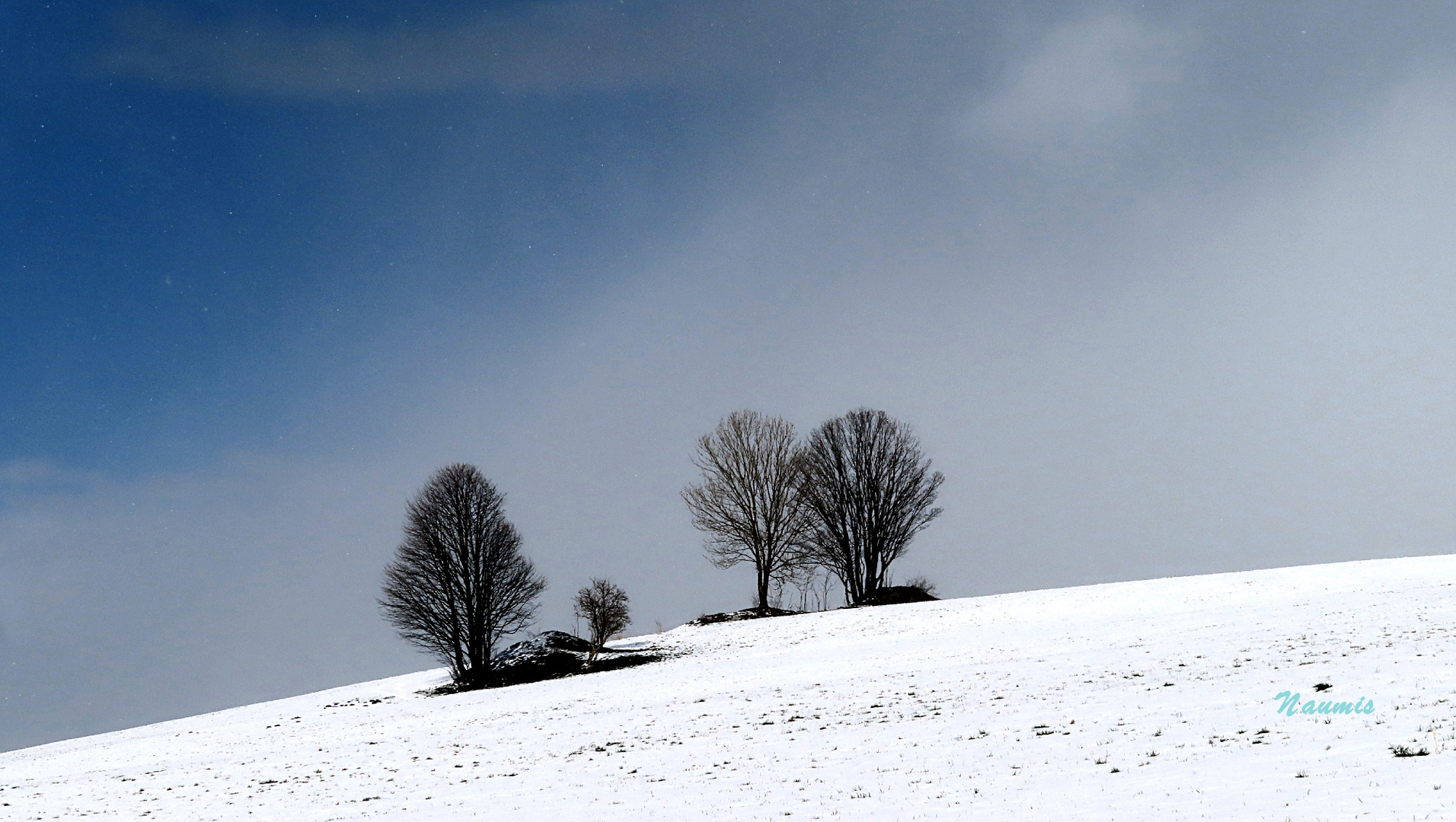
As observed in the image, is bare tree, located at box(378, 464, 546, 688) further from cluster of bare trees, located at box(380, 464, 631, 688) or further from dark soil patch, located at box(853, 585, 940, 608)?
dark soil patch, located at box(853, 585, 940, 608)

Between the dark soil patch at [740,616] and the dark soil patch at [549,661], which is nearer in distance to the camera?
the dark soil patch at [549,661]

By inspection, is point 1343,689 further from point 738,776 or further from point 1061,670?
point 738,776

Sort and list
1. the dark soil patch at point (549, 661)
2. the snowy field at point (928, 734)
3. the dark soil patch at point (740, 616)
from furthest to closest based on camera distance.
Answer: the dark soil patch at point (740, 616), the dark soil patch at point (549, 661), the snowy field at point (928, 734)

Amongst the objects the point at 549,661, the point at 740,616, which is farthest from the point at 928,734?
the point at 740,616

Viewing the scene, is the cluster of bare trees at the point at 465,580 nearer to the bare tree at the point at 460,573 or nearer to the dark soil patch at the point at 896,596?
the bare tree at the point at 460,573

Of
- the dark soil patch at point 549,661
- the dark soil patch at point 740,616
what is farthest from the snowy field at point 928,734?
the dark soil patch at point 740,616

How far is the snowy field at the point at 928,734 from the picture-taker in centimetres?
1194

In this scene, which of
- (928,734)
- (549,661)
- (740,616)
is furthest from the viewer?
(740,616)

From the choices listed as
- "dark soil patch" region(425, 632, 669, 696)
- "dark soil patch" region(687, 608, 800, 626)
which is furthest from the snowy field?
"dark soil patch" region(687, 608, 800, 626)

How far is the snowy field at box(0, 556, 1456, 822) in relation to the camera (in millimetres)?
11938

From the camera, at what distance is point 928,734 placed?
16.8 m

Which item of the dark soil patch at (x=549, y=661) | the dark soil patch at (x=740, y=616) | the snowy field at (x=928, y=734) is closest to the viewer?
the snowy field at (x=928, y=734)

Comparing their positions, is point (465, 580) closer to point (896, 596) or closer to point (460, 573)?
point (460, 573)

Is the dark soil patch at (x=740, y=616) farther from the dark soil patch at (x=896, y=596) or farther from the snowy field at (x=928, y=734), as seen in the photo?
the snowy field at (x=928, y=734)
